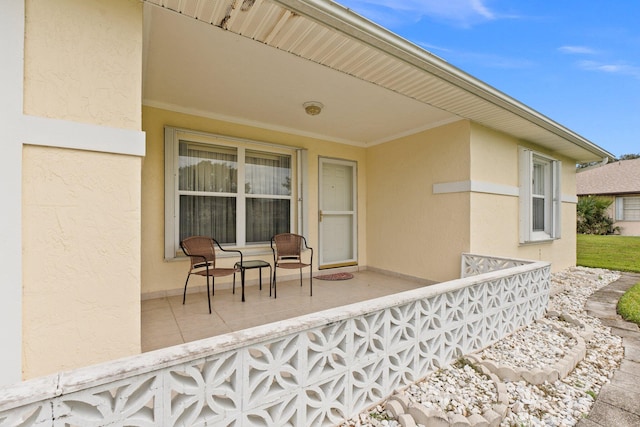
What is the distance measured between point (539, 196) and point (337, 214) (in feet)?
13.0

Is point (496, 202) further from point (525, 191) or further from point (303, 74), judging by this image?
point (303, 74)

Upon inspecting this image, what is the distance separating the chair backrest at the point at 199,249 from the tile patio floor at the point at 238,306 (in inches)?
19.3

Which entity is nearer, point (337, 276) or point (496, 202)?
point (496, 202)

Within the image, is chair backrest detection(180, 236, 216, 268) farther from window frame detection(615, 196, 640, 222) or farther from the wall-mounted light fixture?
window frame detection(615, 196, 640, 222)

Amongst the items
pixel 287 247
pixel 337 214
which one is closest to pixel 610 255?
pixel 337 214

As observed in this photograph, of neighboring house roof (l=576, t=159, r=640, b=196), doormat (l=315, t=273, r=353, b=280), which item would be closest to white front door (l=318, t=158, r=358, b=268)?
doormat (l=315, t=273, r=353, b=280)

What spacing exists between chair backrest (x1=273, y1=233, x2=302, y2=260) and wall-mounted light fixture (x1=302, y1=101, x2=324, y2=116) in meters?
1.82

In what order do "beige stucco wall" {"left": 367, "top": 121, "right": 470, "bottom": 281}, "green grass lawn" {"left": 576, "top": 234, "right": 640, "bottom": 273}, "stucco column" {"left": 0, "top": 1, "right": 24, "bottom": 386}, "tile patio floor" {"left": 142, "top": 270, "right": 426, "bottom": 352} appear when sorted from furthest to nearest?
"green grass lawn" {"left": 576, "top": 234, "right": 640, "bottom": 273}
"beige stucco wall" {"left": 367, "top": 121, "right": 470, "bottom": 281}
"tile patio floor" {"left": 142, "top": 270, "right": 426, "bottom": 352}
"stucco column" {"left": 0, "top": 1, "right": 24, "bottom": 386}

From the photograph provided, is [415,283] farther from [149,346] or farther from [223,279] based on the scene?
[149,346]

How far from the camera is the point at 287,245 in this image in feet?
14.1

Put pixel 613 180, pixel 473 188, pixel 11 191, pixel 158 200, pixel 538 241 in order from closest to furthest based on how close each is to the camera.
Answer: pixel 11 191, pixel 158 200, pixel 473 188, pixel 538 241, pixel 613 180

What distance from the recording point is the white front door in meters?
5.22

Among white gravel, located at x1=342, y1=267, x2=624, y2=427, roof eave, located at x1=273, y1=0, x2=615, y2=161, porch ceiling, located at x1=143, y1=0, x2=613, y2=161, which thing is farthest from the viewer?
porch ceiling, located at x1=143, y1=0, x2=613, y2=161

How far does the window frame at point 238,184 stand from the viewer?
3678 mm
